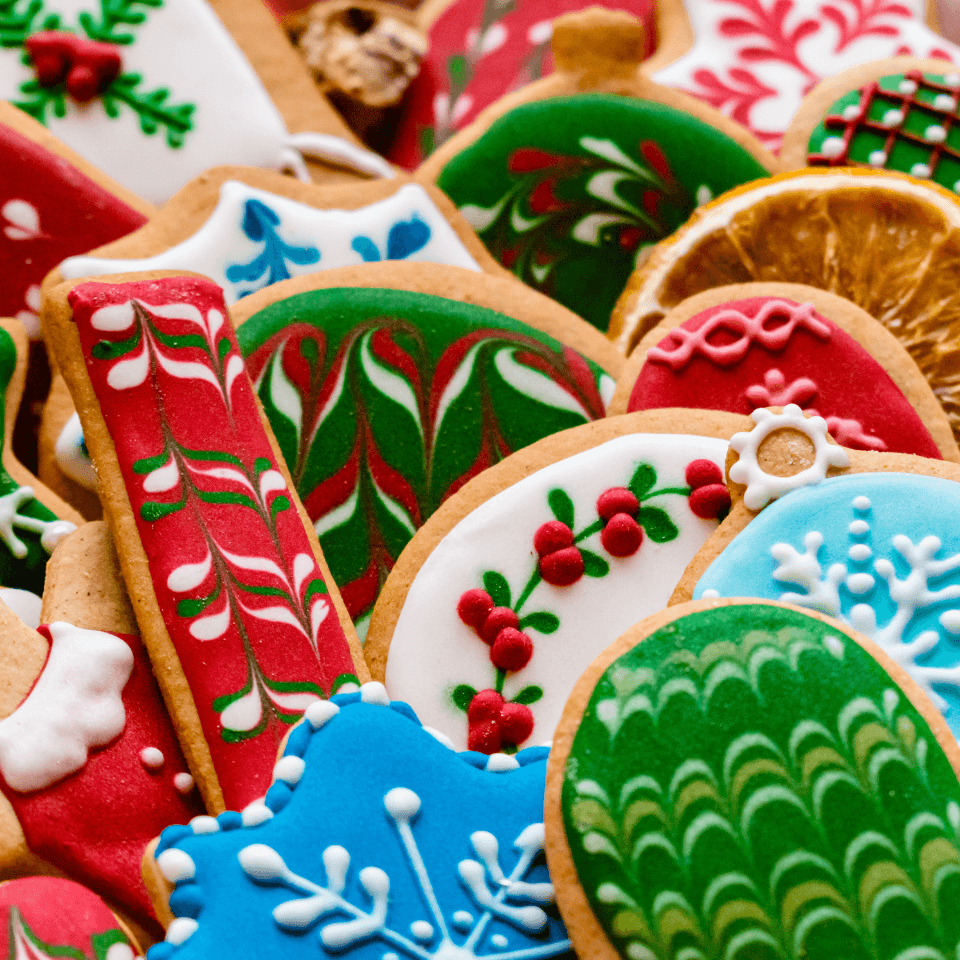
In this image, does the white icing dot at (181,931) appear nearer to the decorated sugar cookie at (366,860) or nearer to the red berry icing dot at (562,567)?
the decorated sugar cookie at (366,860)

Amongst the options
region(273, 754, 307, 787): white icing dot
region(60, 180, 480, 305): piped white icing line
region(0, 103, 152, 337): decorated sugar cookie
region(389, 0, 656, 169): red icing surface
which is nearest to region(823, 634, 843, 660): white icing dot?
region(273, 754, 307, 787): white icing dot

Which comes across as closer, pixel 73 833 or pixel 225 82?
pixel 73 833

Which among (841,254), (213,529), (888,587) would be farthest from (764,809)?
(841,254)

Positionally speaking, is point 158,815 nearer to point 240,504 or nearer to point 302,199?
point 240,504

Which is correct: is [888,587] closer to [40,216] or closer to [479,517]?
[479,517]

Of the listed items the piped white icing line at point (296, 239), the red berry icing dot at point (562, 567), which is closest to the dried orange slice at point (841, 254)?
the piped white icing line at point (296, 239)

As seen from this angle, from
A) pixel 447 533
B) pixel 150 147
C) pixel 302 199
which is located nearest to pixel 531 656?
pixel 447 533

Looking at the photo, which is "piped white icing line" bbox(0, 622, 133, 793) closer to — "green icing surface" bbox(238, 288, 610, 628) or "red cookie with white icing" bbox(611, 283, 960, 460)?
"green icing surface" bbox(238, 288, 610, 628)
